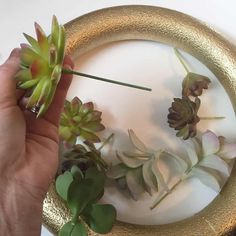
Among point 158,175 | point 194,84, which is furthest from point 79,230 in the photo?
point 194,84

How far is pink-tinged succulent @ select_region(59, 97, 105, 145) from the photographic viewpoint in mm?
613

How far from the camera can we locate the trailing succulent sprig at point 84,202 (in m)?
0.56

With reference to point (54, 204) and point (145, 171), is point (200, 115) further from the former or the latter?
point (54, 204)

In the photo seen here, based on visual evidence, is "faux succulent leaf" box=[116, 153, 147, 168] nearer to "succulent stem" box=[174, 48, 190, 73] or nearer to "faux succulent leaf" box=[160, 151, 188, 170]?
"faux succulent leaf" box=[160, 151, 188, 170]

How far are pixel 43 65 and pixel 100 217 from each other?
21cm

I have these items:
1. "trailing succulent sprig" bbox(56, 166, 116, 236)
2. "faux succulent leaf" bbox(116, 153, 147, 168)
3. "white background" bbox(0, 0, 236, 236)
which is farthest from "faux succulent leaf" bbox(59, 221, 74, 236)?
"white background" bbox(0, 0, 236, 236)

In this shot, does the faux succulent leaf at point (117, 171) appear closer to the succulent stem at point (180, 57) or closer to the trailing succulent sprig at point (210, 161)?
the trailing succulent sprig at point (210, 161)

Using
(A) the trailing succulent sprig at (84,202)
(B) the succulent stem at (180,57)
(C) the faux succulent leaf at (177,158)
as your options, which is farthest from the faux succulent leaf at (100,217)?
(B) the succulent stem at (180,57)

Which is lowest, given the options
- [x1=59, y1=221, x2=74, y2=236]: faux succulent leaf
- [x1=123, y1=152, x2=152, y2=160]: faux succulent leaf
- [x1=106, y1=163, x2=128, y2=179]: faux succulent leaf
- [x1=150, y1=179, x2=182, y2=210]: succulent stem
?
[x1=59, y1=221, x2=74, y2=236]: faux succulent leaf

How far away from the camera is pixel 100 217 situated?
564mm

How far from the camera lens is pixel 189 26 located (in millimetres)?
676

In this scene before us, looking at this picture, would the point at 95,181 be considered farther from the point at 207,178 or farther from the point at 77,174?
the point at 207,178

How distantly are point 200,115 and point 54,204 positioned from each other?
0.72 feet

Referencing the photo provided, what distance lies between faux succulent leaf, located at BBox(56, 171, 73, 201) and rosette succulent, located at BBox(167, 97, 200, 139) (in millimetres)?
150
